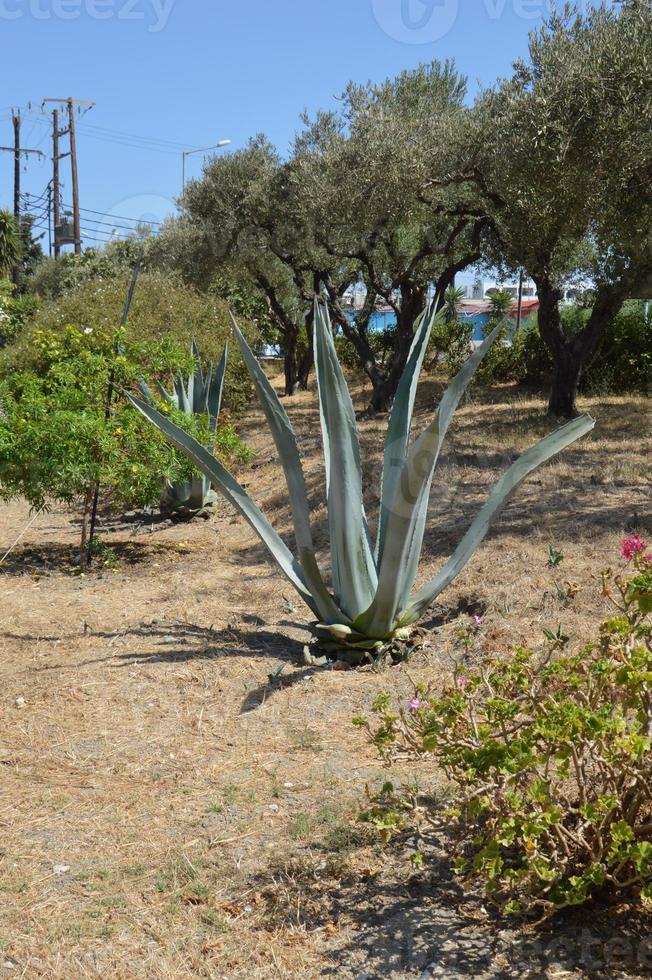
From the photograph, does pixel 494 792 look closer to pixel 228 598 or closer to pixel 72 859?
pixel 72 859

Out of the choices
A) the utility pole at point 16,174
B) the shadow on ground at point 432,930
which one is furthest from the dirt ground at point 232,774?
Result: the utility pole at point 16,174

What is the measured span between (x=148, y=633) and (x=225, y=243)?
12.5m

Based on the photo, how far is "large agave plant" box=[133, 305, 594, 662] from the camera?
4.20 m

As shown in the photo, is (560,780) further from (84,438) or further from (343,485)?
(84,438)

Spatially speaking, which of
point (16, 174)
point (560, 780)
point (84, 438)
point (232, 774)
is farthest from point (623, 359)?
point (16, 174)

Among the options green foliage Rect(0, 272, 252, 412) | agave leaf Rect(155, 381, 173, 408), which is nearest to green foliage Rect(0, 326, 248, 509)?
agave leaf Rect(155, 381, 173, 408)

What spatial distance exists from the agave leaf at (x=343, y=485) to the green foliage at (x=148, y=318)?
8532mm

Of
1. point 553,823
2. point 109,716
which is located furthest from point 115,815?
point 553,823

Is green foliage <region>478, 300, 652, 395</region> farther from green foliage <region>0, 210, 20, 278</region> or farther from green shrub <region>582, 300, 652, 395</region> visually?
green foliage <region>0, 210, 20, 278</region>

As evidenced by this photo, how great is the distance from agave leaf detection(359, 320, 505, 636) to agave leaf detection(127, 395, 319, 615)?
39cm

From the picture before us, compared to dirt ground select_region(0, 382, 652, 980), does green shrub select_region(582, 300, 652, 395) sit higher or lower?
higher

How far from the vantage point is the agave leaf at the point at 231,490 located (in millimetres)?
4379

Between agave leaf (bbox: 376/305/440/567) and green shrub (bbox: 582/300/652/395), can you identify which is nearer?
agave leaf (bbox: 376/305/440/567)

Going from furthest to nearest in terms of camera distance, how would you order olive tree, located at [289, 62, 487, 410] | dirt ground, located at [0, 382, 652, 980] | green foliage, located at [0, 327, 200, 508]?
1. olive tree, located at [289, 62, 487, 410]
2. green foliage, located at [0, 327, 200, 508]
3. dirt ground, located at [0, 382, 652, 980]
